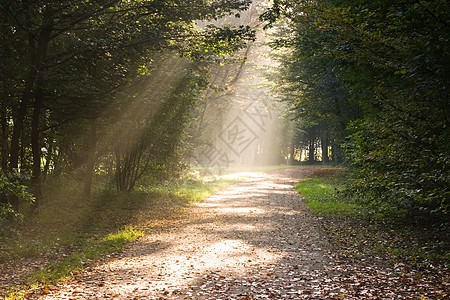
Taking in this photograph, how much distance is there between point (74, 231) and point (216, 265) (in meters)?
5.08

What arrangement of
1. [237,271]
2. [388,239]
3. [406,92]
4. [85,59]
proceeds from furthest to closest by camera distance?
[85,59]
[388,239]
[406,92]
[237,271]

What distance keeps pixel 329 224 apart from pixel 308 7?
6115 millimetres

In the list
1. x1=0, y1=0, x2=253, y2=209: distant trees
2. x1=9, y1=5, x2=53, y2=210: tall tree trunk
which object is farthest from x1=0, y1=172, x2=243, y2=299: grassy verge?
x1=9, y1=5, x2=53, y2=210: tall tree trunk

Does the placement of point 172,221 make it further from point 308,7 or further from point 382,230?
point 308,7

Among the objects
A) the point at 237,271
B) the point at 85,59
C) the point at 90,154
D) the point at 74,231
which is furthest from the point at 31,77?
the point at 237,271

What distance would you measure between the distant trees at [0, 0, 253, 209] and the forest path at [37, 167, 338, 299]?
3.17m

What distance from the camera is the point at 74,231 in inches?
377

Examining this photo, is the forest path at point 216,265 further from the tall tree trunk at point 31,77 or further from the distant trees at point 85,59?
the tall tree trunk at point 31,77

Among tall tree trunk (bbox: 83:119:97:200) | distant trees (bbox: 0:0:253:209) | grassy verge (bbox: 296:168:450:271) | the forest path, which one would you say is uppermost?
distant trees (bbox: 0:0:253:209)

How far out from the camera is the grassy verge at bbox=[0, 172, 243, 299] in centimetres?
635

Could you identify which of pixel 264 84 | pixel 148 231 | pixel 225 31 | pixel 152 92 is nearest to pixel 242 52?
pixel 264 84

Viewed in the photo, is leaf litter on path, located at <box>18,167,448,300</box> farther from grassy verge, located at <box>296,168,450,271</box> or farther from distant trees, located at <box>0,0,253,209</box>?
distant trees, located at <box>0,0,253,209</box>

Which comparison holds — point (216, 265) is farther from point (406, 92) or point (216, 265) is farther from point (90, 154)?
point (90, 154)

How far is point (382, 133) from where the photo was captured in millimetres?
7445
